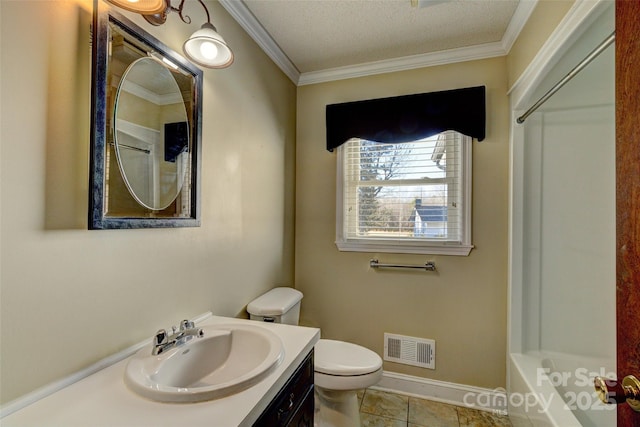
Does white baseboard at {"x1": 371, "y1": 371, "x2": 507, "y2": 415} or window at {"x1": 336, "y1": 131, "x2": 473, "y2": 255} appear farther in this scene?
window at {"x1": 336, "y1": 131, "x2": 473, "y2": 255}

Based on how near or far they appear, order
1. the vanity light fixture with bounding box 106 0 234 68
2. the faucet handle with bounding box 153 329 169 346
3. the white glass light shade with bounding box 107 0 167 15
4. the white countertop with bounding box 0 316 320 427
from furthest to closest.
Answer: the vanity light fixture with bounding box 106 0 234 68
the faucet handle with bounding box 153 329 169 346
the white glass light shade with bounding box 107 0 167 15
the white countertop with bounding box 0 316 320 427

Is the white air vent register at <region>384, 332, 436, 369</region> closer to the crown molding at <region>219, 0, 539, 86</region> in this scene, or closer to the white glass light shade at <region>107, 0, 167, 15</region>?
the crown molding at <region>219, 0, 539, 86</region>

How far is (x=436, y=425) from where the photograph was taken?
1.79 m

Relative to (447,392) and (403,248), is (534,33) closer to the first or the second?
(403,248)

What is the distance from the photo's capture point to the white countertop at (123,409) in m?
0.69

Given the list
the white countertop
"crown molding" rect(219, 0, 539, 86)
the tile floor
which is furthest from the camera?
the tile floor

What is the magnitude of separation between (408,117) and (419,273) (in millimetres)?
1136

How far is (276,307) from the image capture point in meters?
1.67

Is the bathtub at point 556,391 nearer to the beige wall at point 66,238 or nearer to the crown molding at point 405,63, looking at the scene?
the beige wall at point 66,238

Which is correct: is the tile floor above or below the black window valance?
below

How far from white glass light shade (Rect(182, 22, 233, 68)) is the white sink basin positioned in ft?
3.62

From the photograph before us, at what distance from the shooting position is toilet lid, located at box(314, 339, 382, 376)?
1.50m

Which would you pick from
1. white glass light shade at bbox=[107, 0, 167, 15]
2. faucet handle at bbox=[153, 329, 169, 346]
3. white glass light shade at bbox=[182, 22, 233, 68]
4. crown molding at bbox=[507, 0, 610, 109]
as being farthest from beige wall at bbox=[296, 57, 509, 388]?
white glass light shade at bbox=[107, 0, 167, 15]

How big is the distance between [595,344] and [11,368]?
7.38 ft
